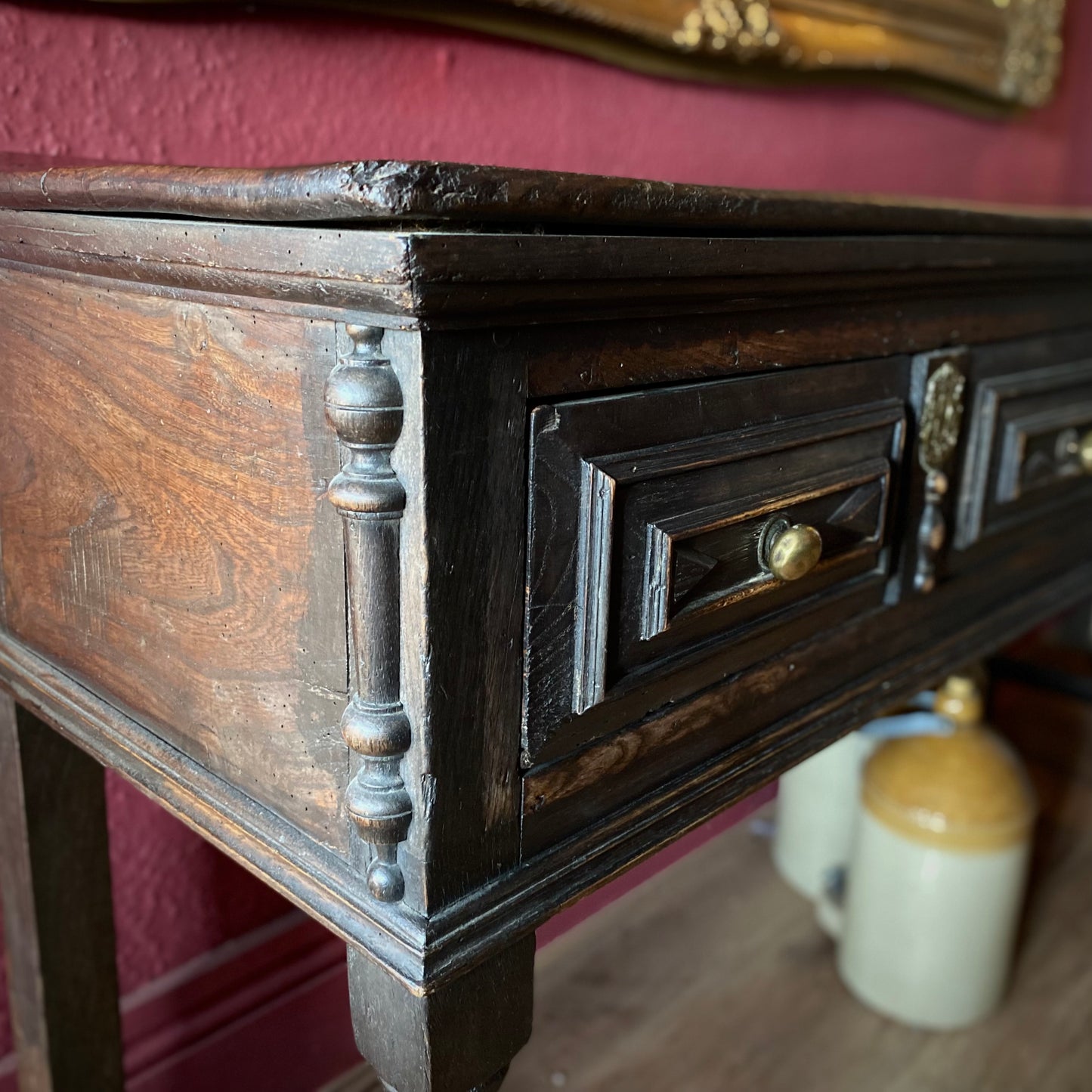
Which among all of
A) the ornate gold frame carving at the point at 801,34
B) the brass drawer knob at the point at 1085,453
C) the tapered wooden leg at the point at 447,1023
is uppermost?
the ornate gold frame carving at the point at 801,34

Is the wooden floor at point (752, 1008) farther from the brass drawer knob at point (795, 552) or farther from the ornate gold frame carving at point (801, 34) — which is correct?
the ornate gold frame carving at point (801, 34)

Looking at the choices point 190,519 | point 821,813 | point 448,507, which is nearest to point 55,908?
point 190,519

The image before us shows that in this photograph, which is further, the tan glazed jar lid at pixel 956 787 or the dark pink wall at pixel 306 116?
the tan glazed jar lid at pixel 956 787

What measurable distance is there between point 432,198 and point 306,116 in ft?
1.78

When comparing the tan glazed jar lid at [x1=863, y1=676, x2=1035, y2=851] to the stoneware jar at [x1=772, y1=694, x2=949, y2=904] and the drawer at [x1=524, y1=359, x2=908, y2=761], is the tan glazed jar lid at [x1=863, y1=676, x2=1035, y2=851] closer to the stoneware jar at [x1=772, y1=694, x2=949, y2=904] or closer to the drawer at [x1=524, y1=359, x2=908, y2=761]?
the stoneware jar at [x1=772, y1=694, x2=949, y2=904]

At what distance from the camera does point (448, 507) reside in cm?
36

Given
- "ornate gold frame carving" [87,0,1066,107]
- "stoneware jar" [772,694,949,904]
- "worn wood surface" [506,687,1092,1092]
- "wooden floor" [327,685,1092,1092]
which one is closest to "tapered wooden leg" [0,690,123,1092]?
"wooden floor" [327,685,1092,1092]

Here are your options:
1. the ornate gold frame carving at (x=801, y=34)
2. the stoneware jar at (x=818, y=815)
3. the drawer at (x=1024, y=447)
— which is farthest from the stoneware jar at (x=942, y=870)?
the ornate gold frame carving at (x=801, y=34)

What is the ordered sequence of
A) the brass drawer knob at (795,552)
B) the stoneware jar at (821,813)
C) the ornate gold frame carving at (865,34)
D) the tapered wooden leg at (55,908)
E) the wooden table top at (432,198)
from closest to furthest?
the wooden table top at (432,198), the brass drawer knob at (795,552), the tapered wooden leg at (55,908), the ornate gold frame carving at (865,34), the stoneware jar at (821,813)

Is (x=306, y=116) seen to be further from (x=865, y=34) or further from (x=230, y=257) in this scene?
(x=865, y=34)

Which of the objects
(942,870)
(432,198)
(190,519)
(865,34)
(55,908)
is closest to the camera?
(432,198)

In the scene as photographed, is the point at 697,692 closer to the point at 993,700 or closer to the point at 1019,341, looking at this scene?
the point at 1019,341

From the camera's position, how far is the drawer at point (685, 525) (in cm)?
41

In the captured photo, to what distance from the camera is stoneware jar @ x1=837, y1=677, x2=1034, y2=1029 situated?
41.6 inches
